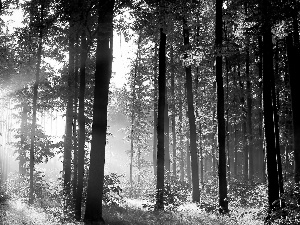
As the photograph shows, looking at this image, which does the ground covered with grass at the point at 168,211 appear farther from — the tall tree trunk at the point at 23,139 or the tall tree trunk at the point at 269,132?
the tall tree trunk at the point at 23,139

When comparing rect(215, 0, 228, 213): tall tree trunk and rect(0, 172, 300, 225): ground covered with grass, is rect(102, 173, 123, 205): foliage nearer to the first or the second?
rect(0, 172, 300, 225): ground covered with grass

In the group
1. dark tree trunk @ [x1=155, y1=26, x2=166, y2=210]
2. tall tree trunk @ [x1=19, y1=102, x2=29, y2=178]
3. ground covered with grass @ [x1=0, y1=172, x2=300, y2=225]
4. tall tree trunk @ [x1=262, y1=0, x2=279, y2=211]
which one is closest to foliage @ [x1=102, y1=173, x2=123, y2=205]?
ground covered with grass @ [x1=0, y1=172, x2=300, y2=225]

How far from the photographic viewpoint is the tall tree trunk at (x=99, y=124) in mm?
11422

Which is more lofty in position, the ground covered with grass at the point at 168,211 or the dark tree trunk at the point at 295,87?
the dark tree trunk at the point at 295,87

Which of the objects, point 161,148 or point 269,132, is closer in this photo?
point 269,132

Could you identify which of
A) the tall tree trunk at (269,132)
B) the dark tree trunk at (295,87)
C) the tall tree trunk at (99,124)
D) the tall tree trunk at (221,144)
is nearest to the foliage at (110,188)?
the tall tree trunk at (221,144)

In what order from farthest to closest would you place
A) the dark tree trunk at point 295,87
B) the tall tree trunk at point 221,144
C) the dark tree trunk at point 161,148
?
the dark tree trunk at point 161,148 < the tall tree trunk at point 221,144 < the dark tree trunk at point 295,87

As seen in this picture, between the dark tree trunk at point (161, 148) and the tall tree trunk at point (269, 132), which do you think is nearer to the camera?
the tall tree trunk at point (269, 132)

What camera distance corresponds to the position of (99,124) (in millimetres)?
11562

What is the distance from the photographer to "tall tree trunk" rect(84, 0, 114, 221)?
37.5 feet

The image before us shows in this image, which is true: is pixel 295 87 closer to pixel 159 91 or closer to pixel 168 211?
pixel 159 91

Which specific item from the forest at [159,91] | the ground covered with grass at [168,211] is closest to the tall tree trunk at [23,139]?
the forest at [159,91]

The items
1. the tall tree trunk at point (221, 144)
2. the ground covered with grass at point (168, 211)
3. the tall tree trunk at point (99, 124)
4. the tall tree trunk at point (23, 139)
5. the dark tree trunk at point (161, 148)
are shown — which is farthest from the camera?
the tall tree trunk at point (23, 139)

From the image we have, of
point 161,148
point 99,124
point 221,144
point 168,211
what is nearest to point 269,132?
point 221,144
